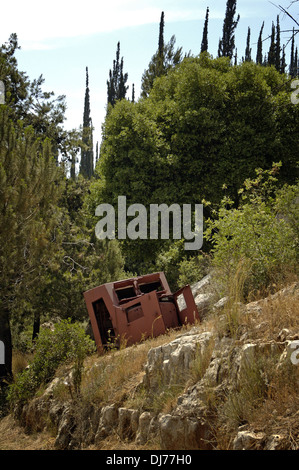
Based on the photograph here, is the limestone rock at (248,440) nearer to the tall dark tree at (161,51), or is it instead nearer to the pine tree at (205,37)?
the tall dark tree at (161,51)

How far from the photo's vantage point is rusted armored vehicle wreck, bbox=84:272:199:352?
8414 mm

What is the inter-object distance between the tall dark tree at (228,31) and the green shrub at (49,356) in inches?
1272

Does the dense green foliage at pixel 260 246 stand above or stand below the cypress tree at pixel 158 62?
below

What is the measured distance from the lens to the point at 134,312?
346 inches

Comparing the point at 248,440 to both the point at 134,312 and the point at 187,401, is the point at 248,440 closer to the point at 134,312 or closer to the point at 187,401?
the point at 187,401

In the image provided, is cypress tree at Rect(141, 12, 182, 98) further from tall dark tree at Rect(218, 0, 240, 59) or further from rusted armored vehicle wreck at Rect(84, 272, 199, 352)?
rusted armored vehicle wreck at Rect(84, 272, 199, 352)

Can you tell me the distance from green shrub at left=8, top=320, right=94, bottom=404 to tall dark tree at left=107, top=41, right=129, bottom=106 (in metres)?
36.1

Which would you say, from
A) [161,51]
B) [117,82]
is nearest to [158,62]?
[161,51]

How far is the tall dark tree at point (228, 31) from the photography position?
36.5 m

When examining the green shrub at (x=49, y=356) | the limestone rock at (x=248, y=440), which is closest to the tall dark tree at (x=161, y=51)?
the green shrub at (x=49, y=356)

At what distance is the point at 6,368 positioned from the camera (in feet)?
38.0

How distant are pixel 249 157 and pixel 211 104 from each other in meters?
2.50
